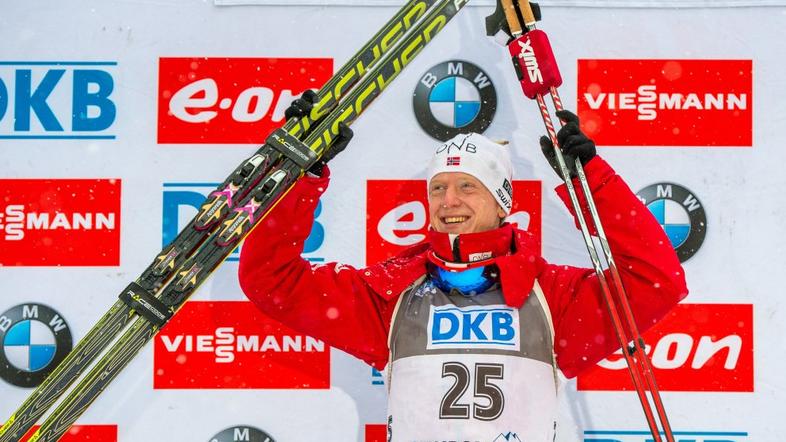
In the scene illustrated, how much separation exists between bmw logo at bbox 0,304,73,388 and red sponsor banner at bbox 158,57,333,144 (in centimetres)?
70

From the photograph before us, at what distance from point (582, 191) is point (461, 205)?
32 centimetres

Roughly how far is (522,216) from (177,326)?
119 centimetres

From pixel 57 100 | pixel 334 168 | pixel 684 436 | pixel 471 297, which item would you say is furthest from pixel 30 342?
pixel 684 436

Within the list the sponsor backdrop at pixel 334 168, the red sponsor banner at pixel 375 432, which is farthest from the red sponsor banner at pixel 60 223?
the red sponsor banner at pixel 375 432

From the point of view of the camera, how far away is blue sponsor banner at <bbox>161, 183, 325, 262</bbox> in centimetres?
251

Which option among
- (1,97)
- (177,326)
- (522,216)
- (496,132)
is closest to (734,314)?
(522,216)

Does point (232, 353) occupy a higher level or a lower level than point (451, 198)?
lower

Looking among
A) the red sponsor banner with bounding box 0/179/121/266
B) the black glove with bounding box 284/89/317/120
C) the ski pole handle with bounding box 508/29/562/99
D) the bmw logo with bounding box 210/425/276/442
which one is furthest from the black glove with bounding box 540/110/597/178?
the red sponsor banner with bounding box 0/179/121/266

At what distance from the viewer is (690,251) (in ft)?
8.02

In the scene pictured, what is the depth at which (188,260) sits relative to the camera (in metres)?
1.89

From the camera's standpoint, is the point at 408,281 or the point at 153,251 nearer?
the point at 408,281

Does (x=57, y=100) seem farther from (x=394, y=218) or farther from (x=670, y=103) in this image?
(x=670, y=103)

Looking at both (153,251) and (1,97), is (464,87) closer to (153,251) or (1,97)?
(153,251)

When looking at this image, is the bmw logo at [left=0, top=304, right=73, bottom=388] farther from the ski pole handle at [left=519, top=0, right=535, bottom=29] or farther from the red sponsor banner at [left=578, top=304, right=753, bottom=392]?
the red sponsor banner at [left=578, top=304, right=753, bottom=392]
